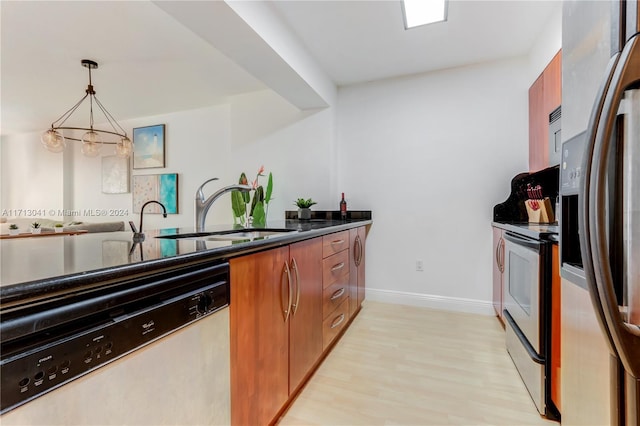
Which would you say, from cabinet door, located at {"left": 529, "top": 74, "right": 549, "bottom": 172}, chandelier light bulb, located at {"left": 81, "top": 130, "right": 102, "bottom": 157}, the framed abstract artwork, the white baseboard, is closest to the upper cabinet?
cabinet door, located at {"left": 529, "top": 74, "right": 549, "bottom": 172}

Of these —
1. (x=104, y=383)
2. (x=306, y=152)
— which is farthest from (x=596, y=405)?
(x=306, y=152)

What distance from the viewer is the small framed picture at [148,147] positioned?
4.36 metres

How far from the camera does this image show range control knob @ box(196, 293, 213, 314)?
33.0 inches

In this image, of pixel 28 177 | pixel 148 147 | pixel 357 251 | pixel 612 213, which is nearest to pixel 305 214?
pixel 357 251

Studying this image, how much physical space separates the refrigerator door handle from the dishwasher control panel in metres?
0.98

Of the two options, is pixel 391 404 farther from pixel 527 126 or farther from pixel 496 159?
pixel 527 126

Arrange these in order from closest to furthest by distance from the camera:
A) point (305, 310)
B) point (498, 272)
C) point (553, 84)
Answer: point (305, 310)
point (553, 84)
point (498, 272)

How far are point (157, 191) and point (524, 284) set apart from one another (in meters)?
4.67

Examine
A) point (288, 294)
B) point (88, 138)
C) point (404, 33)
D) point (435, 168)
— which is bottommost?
point (288, 294)

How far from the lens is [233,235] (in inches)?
71.2

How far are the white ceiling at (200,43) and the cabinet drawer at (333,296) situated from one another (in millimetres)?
2005

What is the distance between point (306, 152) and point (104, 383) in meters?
2.85

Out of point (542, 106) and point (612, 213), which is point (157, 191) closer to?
point (542, 106)

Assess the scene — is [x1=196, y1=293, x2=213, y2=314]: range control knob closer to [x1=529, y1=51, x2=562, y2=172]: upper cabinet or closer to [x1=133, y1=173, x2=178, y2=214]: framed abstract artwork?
[x1=529, y1=51, x2=562, y2=172]: upper cabinet
